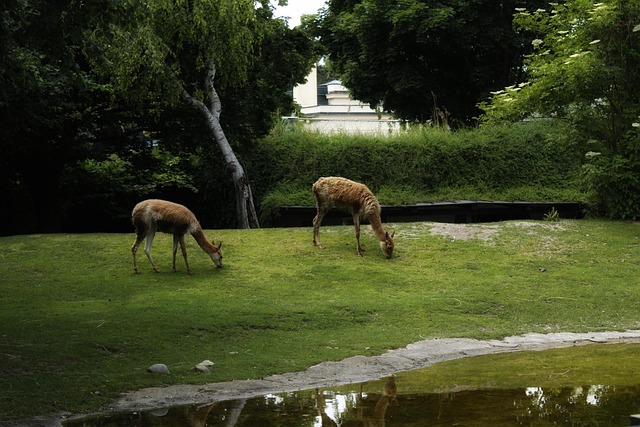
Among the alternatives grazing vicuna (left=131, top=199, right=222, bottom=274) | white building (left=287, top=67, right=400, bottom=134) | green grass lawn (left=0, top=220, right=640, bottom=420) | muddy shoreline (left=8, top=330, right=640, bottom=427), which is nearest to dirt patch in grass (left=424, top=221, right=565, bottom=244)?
green grass lawn (left=0, top=220, right=640, bottom=420)

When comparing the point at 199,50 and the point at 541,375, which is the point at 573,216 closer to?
the point at 199,50

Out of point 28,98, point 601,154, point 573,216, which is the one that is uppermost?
point 28,98

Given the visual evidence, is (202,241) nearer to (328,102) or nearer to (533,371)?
(533,371)

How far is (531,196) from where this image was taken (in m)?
24.5

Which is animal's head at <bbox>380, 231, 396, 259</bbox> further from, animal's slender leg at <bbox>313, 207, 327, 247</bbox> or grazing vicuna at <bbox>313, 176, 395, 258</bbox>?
animal's slender leg at <bbox>313, 207, 327, 247</bbox>

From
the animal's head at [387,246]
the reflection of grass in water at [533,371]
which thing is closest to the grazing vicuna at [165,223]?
the animal's head at [387,246]

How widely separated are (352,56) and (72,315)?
74.4 feet

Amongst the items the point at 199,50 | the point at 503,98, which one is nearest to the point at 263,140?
the point at 199,50

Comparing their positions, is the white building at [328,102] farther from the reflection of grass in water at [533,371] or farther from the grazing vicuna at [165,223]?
the reflection of grass in water at [533,371]

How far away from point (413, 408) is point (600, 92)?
1509cm

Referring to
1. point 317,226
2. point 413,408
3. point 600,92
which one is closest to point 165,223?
point 317,226

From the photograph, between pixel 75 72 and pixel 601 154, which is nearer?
pixel 75 72

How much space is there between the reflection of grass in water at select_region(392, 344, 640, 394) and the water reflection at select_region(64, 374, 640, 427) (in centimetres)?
26

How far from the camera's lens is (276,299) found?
14391 mm
